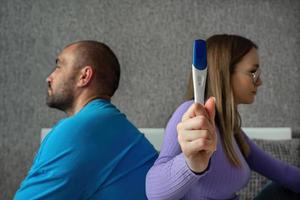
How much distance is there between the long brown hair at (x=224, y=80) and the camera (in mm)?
1029

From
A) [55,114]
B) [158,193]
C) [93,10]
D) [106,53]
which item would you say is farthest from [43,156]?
[93,10]

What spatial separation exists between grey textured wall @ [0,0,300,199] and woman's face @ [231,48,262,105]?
0.74 metres

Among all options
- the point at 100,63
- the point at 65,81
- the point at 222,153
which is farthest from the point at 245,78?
the point at 65,81

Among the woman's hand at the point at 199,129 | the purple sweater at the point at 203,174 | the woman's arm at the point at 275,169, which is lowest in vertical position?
the woman's arm at the point at 275,169

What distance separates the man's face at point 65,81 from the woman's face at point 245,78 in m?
0.47

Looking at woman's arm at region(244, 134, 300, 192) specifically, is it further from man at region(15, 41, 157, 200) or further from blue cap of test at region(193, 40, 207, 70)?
blue cap of test at region(193, 40, 207, 70)

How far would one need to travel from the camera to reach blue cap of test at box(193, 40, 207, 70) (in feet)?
1.67

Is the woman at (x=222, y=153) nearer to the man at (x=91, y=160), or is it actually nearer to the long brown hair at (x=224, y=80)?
the long brown hair at (x=224, y=80)

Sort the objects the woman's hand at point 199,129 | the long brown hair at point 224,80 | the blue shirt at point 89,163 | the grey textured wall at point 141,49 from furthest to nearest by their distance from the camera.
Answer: the grey textured wall at point 141,49 → the long brown hair at point 224,80 → the blue shirt at point 89,163 → the woman's hand at point 199,129

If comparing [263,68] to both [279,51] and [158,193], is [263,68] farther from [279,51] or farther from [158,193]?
[158,193]

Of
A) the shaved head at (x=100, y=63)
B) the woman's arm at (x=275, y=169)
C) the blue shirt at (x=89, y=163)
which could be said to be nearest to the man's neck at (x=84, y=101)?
the shaved head at (x=100, y=63)

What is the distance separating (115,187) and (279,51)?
49.4 inches

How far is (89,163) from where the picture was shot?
91 cm

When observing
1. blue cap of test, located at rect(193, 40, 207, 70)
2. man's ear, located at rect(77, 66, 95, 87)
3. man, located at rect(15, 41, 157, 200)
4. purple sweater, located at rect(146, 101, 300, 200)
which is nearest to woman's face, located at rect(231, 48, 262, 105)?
purple sweater, located at rect(146, 101, 300, 200)
